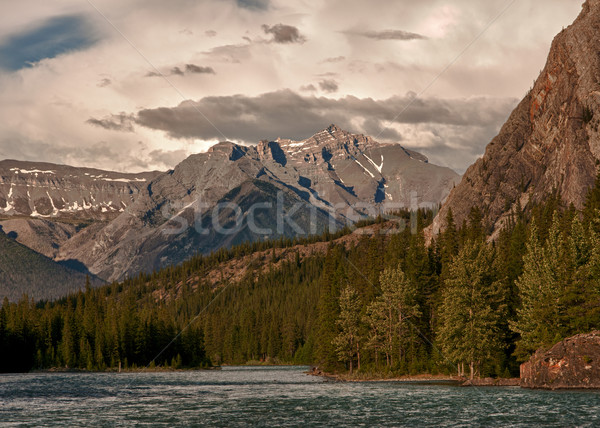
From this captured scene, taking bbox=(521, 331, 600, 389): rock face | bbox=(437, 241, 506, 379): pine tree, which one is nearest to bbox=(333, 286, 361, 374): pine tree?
bbox=(437, 241, 506, 379): pine tree

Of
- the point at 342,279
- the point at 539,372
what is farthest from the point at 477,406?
the point at 342,279

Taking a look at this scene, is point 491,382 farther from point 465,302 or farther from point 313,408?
point 313,408

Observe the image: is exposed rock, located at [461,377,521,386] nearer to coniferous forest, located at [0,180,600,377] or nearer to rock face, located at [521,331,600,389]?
coniferous forest, located at [0,180,600,377]

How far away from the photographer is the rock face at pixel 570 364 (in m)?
76.8

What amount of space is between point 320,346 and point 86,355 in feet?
249

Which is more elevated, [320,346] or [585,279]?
[585,279]

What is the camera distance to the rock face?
3022 inches

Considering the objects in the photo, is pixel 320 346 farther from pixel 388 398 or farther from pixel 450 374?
pixel 388 398

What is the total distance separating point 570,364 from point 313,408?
32722 mm

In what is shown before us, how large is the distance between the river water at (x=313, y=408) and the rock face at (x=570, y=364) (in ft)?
12.8

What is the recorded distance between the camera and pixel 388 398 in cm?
7494

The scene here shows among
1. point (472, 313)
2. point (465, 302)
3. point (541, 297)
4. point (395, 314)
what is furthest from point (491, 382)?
point (395, 314)

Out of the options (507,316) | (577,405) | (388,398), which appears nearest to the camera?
(577,405)

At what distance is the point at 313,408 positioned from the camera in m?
67.6
